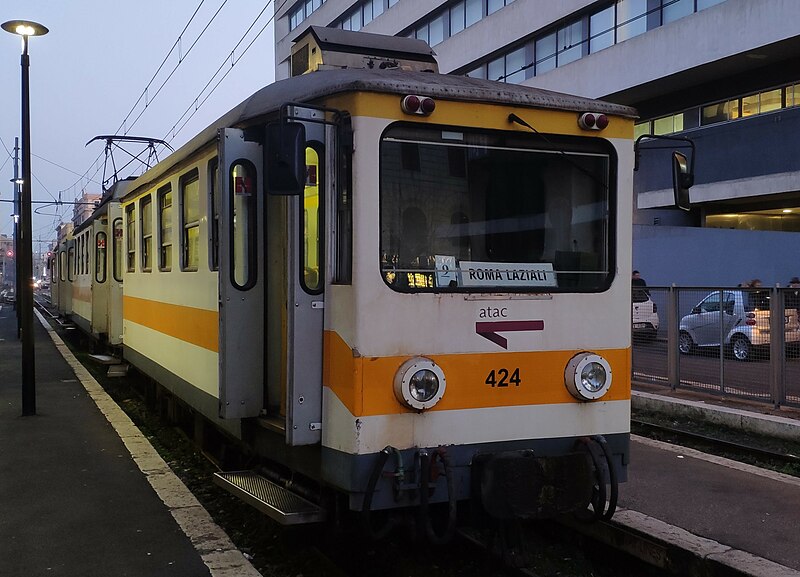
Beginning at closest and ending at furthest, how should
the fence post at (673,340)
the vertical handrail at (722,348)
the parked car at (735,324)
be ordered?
the parked car at (735,324), the vertical handrail at (722,348), the fence post at (673,340)

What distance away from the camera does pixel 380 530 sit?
4492 mm

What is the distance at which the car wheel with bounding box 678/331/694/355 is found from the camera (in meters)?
10.7

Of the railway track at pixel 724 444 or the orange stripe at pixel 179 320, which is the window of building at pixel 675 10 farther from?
the orange stripe at pixel 179 320

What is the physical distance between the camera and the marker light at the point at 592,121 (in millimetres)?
4945

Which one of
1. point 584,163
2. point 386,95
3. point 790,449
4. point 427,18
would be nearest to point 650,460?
point 790,449

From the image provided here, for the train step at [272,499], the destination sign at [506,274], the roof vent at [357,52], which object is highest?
the roof vent at [357,52]

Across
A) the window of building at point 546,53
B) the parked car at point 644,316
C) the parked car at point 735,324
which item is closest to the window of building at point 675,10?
the window of building at point 546,53

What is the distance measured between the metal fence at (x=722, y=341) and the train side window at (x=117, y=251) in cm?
824

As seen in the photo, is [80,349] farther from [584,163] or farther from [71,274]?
[584,163]

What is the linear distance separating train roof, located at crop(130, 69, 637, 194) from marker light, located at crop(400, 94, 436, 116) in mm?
47

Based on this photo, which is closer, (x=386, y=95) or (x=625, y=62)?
(x=386, y=95)

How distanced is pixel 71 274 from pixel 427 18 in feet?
67.9

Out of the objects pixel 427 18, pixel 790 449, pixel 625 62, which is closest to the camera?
pixel 790 449

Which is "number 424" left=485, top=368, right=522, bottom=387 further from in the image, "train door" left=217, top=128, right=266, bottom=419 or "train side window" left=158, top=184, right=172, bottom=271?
"train side window" left=158, top=184, right=172, bottom=271
